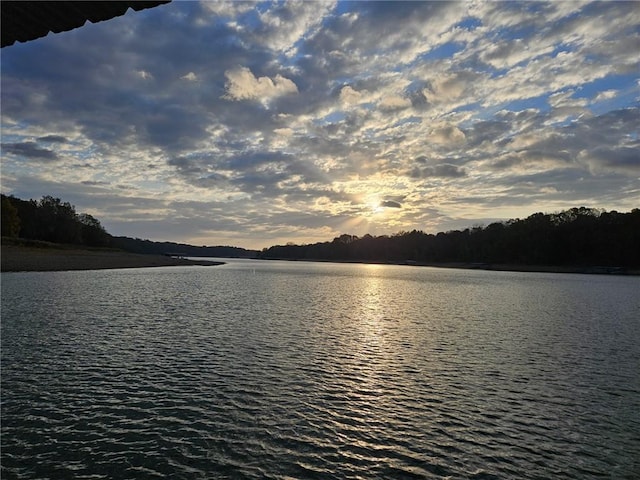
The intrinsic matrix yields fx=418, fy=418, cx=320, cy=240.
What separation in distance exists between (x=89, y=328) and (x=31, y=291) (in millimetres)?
25341

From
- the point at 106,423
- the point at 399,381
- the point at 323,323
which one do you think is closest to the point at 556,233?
the point at 323,323

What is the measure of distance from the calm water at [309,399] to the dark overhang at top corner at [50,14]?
1107 centimetres

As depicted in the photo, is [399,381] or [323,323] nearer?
[399,381]

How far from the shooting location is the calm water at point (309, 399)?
40.6 ft

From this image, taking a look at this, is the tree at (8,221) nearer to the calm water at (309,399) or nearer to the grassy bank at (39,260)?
the grassy bank at (39,260)

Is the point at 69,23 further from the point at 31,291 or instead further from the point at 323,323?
the point at 31,291

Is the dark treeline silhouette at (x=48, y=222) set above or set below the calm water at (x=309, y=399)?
above

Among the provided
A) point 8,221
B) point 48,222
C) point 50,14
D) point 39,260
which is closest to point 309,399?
point 50,14

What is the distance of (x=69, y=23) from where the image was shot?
4430mm

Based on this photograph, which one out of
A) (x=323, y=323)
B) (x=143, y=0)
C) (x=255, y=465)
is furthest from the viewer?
(x=323, y=323)

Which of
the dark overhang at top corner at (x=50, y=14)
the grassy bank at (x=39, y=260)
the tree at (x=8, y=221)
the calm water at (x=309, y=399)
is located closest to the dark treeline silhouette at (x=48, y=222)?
the tree at (x=8, y=221)

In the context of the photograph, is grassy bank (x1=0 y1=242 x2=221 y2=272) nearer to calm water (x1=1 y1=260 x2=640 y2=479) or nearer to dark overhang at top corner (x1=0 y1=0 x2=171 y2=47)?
calm water (x1=1 y1=260 x2=640 y2=479)

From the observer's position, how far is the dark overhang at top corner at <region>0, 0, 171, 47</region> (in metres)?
4.08

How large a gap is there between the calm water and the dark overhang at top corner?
11.1 metres
